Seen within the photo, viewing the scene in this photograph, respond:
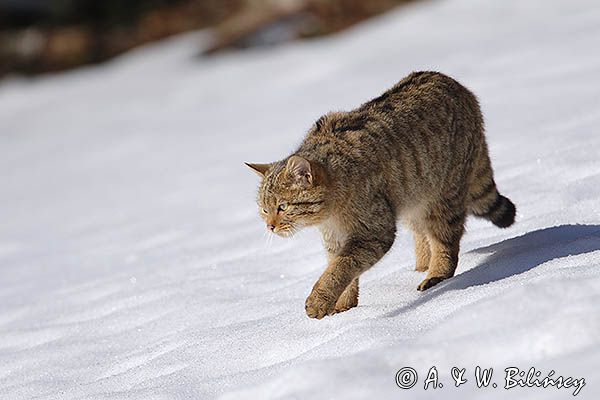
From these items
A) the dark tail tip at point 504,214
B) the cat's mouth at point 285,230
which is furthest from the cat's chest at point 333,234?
the dark tail tip at point 504,214

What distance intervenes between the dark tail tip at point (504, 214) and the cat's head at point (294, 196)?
101cm

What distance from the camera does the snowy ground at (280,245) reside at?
10.4 ft

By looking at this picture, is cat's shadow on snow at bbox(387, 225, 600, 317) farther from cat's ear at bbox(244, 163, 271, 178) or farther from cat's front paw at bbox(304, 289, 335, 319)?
cat's ear at bbox(244, 163, 271, 178)

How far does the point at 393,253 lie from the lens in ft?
17.3

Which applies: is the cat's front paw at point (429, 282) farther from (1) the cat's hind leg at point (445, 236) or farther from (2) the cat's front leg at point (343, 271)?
(2) the cat's front leg at point (343, 271)

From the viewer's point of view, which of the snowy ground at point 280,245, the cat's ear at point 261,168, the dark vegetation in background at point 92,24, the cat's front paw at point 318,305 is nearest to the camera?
the snowy ground at point 280,245

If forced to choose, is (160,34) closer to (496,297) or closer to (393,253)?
(393,253)

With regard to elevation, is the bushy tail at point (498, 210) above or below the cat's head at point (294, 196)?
below

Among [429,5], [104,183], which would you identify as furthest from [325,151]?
[429,5]

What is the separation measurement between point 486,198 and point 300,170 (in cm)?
108

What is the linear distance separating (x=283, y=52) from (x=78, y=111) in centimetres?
350

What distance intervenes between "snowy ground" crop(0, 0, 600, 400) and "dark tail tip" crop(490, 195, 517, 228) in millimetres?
94

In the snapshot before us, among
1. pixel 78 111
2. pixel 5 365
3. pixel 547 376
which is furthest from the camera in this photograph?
pixel 78 111

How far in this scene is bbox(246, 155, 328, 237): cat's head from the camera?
4.12 meters
